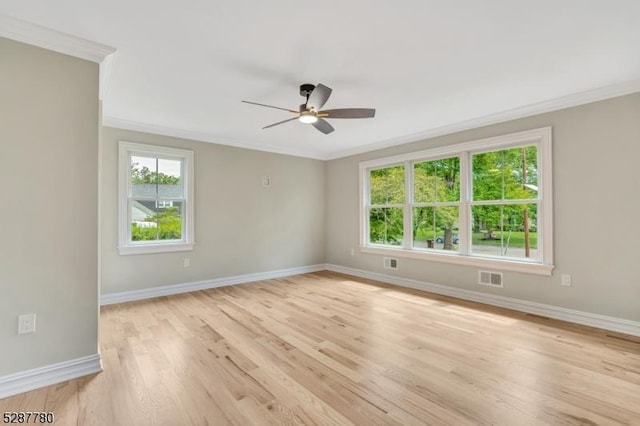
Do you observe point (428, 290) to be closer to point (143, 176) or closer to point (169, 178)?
point (169, 178)

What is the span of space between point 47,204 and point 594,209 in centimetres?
513

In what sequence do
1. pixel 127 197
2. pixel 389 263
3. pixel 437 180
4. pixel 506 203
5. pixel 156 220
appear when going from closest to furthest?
1. pixel 506 203
2. pixel 127 197
3. pixel 156 220
4. pixel 437 180
5. pixel 389 263

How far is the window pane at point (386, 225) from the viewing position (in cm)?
543

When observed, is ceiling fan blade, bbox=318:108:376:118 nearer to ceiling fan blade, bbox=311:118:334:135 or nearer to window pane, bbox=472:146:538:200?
ceiling fan blade, bbox=311:118:334:135

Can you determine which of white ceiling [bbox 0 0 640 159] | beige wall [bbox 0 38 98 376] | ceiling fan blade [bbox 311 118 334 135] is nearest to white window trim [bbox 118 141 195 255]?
white ceiling [bbox 0 0 640 159]

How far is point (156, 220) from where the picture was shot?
15.0 ft

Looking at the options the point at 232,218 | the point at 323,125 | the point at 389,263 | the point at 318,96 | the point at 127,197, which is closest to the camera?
the point at 318,96

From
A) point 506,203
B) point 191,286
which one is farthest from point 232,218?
point 506,203

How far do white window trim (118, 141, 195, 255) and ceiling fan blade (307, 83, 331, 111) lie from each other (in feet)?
8.95

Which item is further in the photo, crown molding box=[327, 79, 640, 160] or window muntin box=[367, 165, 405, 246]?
window muntin box=[367, 165, 405, 246]

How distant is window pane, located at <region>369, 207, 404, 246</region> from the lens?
5426 mm

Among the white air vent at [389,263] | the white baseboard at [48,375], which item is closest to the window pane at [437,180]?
the white air vent at [389,263]

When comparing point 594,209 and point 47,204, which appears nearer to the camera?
point 47,204

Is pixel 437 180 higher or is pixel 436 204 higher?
pixel 437 180
